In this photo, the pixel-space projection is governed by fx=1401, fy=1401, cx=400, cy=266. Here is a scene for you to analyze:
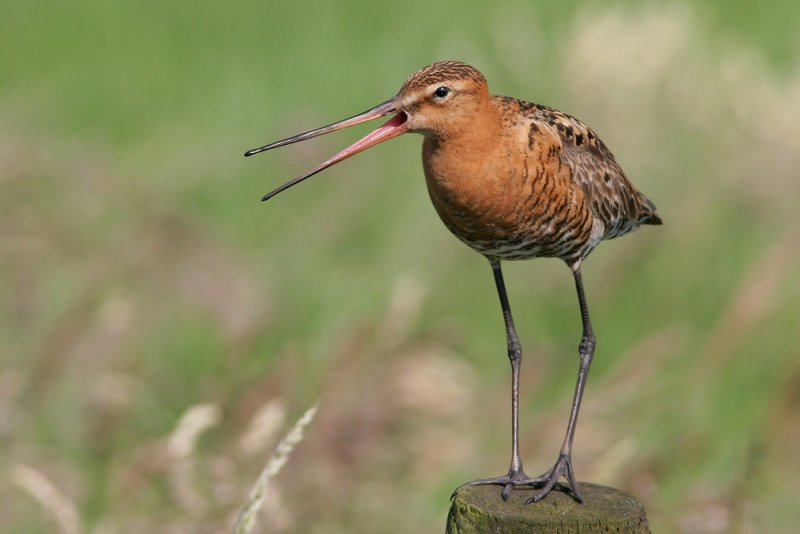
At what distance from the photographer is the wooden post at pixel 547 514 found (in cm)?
450

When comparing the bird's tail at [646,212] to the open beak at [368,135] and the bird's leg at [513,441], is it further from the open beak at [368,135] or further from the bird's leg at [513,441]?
the open beak at [368,135]

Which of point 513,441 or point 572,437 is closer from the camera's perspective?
point 513,441

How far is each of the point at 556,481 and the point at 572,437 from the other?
513 mm

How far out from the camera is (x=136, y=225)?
10.4m

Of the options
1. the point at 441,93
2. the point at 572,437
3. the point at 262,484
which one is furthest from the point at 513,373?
the point at 262,484

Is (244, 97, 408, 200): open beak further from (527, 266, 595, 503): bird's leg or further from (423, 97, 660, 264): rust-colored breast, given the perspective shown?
(527, 266, 595, 503): bird's leg

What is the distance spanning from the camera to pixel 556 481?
16.9 feet

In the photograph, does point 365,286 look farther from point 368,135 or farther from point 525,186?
point 368,135

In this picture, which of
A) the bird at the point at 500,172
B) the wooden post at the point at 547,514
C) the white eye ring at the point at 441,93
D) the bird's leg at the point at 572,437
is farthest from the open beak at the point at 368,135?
the wooden post at the point at 547,514

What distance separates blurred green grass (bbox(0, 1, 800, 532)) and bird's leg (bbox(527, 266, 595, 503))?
526 millimetres

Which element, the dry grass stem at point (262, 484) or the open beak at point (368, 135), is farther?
the open beak at point (368, 135)

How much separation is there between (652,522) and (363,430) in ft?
5.29

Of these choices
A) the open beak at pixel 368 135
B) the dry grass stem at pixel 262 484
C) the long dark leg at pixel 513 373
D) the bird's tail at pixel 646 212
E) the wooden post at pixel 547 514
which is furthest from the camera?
the bird's tail at pixel 646 212

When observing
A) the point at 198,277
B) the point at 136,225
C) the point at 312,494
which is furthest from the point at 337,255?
the point at 312,494
